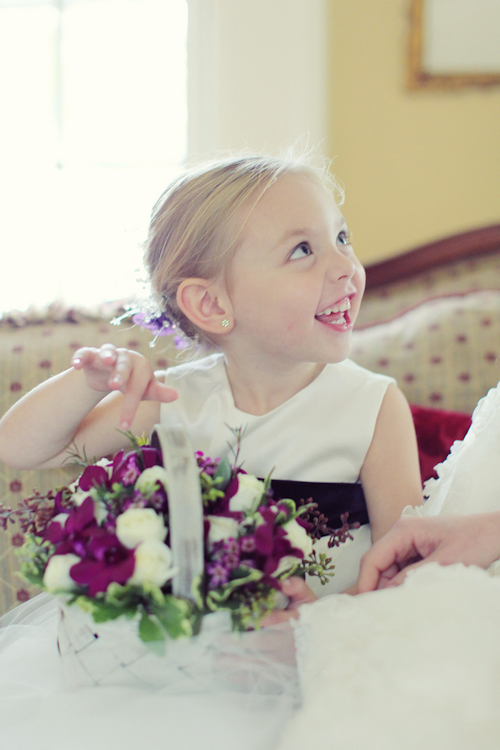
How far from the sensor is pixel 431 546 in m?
0.80

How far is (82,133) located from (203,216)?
1718 millimetres

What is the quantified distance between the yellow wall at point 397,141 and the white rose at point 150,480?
5.43ft

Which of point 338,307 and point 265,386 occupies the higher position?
point 338,307

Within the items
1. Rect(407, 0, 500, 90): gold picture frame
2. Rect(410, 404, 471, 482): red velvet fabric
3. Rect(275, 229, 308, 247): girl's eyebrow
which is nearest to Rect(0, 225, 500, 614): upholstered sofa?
Rect(410, 404, 471, 482): red velvet fabric

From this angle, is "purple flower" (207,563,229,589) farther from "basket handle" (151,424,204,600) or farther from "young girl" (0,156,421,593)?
"young girl" (0,156,421,593)

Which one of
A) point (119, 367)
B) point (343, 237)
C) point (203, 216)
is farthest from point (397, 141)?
point (119, 367)

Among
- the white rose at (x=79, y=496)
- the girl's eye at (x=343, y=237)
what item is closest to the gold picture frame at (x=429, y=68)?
the girl's eye at (x=343, y=237)

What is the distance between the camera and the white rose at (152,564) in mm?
636

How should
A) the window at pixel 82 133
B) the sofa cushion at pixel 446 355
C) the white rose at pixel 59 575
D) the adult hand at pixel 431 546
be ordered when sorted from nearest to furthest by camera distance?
the white rose at pixel 59 575, the adult hand at pixel 431 546, the sofa cushion at pixel 446 355, the window at pixel 82 133

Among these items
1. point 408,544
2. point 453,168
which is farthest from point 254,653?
point 453,168

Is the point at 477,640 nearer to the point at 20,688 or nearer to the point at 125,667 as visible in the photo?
the point at 125,667

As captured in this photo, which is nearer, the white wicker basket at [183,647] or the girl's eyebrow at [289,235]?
the white wicker basket at [183,647]

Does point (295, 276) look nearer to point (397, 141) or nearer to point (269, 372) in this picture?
point (269, 372)

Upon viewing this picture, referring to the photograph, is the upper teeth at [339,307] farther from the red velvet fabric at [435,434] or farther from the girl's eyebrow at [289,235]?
the red velvet fabric at [435,434]
